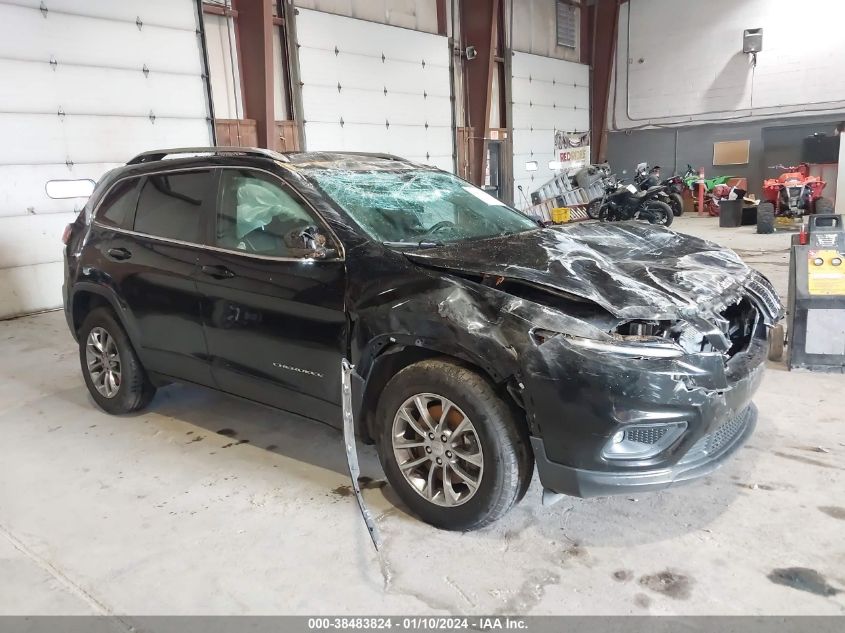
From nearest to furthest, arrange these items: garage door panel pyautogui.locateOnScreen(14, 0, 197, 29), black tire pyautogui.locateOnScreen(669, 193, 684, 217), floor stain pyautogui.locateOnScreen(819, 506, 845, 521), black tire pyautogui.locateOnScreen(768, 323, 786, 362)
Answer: floor stain pyautogui.locateOnScreen(819, 506, 845, 521) → black tire pyautogui.locateOnScreen(768, 323, 786, 362) → garage door panel pyautogui.locateOnScreen(14, 0, 197, 29) → black tire pyautogui.locateOnScreen(669, 193, 684, 217)

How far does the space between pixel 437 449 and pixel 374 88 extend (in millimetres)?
10931

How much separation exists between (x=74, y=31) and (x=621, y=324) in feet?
28.0

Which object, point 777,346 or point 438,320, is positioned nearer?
point 438,320

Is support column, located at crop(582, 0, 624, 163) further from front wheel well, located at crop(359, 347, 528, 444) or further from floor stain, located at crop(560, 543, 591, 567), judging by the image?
floor stain, located at crop(560, 543, 591, 567)

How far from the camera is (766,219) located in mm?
11445

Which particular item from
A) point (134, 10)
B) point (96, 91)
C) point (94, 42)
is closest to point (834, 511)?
point (96, 91)

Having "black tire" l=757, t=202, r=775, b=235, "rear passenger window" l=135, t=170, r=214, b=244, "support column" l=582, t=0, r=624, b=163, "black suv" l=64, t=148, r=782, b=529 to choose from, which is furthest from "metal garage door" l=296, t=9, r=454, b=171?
"black suv" l=64, t=148, r=782, b=529

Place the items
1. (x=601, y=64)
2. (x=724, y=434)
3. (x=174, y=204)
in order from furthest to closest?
(x=601, y=64), (x=174, y=204), (x=724, y=434)

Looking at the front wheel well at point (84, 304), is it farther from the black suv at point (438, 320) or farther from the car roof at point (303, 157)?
the car roof at point (303, 157)

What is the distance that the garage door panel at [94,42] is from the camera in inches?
292

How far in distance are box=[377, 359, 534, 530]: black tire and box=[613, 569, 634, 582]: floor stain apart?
434 mm

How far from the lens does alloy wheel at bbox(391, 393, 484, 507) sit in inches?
94.7

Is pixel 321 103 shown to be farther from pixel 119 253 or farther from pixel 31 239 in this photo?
pixel 119 253

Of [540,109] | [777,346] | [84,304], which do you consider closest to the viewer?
[84,304]
